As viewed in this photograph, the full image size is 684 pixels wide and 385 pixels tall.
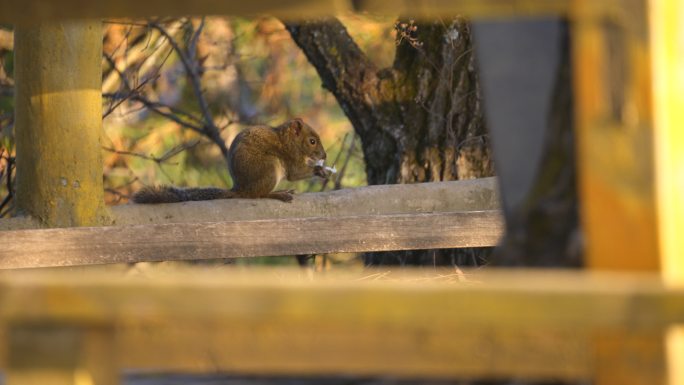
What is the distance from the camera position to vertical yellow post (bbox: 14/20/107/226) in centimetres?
538

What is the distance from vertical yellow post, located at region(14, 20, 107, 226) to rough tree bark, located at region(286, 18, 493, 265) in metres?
1.84

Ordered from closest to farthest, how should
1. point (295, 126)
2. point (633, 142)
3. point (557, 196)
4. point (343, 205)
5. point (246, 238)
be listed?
point (633, 142), point (557, 196), point (246, 238), point (343, 205), point (295, 126)

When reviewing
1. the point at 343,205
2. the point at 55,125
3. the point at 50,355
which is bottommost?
the point at 50,355

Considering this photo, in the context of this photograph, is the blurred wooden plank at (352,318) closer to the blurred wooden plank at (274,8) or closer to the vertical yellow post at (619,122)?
the vertical yellow post at (619,122)

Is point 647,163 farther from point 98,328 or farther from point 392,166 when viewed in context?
point 392,166

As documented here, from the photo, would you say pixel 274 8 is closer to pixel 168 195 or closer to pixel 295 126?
pixel 168 195

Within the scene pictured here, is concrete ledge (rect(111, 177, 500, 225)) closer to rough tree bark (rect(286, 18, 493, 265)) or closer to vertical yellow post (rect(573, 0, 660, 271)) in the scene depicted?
rough tree bark (rect(286, 18, 493, 265))

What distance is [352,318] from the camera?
1649 mm

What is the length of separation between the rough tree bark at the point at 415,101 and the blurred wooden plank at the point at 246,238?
1.26m

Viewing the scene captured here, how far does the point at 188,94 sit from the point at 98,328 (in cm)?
846

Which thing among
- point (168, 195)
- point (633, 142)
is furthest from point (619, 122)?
point (168, 195)

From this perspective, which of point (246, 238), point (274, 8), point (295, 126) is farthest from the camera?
point (295, 126)

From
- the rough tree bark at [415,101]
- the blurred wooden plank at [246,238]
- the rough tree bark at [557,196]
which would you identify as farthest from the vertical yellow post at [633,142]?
the rough tree bark at [415,101]

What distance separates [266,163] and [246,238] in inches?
84.5
